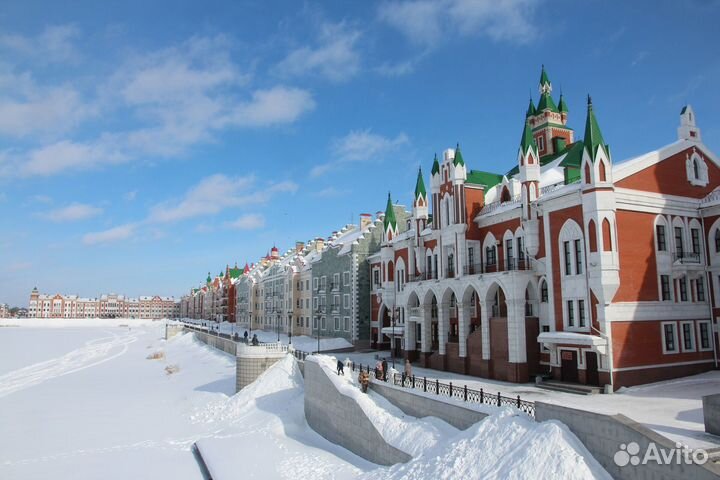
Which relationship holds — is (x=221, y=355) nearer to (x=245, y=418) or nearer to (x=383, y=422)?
(x=245, y=418)

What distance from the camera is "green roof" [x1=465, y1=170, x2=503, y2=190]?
113 feet

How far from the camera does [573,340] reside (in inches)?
Result: 974

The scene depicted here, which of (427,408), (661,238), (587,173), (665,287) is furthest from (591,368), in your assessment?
(427,408)

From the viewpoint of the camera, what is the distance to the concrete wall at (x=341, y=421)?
Answer: 20.2 metres

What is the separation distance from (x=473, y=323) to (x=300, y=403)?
42.1 ft

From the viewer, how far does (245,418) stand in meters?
29.3

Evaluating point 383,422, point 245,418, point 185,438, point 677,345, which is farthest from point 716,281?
point 185,438

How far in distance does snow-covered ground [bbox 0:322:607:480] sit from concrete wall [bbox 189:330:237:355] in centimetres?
644

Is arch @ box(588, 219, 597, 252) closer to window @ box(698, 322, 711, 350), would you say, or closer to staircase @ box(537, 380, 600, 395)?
staircase @ box(537, 380, 600, 395)

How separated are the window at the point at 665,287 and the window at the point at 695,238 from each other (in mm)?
2615

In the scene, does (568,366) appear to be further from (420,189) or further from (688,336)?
(420,189)
